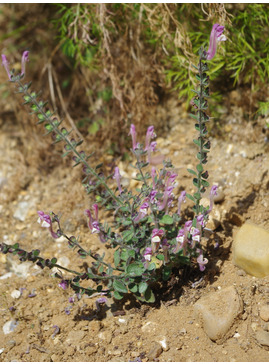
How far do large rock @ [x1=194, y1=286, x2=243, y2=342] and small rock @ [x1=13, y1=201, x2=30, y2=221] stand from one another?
1943 mm

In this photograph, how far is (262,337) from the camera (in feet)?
8.72

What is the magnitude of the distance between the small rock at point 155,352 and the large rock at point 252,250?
2.63 ft

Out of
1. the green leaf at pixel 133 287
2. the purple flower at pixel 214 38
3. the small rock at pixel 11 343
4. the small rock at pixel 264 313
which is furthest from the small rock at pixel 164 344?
the purple flower at pixel 214 38

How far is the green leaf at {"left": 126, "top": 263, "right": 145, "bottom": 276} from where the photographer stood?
8.97 feet

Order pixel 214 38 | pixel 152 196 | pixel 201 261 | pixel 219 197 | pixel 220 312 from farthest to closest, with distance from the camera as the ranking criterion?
pixel 219 197 → pixel 201 261 → pixel 220 312 → pixel 152 196 → pixel 214 38

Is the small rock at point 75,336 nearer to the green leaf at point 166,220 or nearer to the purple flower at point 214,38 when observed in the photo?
the green leaf at point 166,220

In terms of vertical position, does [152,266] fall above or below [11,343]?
above

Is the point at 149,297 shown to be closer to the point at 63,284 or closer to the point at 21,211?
the point at 63,284

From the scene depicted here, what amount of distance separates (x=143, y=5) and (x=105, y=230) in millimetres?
1918

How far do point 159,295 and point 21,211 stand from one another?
1.69 metres

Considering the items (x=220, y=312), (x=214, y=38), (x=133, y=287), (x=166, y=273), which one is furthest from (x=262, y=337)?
(x=214, y=38)

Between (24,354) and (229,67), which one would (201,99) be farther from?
(24,354)

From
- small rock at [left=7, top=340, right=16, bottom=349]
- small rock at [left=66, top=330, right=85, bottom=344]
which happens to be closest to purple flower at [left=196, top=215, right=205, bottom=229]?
small rock at [left=66, top=330, right=85, bottom=344]

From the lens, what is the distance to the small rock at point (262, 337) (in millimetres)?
2627
